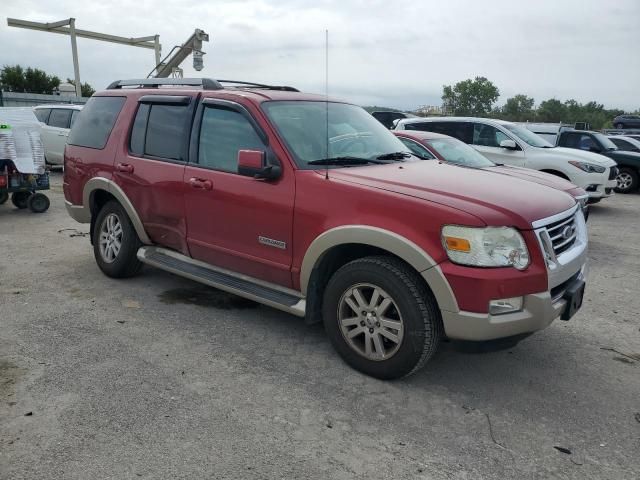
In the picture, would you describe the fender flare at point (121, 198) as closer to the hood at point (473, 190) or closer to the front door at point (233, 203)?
the front door at point (233, 203)

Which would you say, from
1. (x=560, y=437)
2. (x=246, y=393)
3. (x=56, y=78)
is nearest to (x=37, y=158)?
(x=246, y=393)

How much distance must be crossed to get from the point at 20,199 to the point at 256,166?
7446 millimetres

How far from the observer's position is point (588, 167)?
Answer: 10047 millimetres

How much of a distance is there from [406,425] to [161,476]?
4.34 feet

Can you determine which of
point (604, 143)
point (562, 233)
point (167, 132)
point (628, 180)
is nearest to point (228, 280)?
point (167, 132)

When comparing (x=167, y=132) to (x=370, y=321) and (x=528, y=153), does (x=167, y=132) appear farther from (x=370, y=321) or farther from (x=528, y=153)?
(x=528, y=153)

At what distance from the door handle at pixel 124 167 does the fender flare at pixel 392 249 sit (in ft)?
7.24

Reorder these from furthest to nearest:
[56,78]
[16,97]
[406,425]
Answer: [56,78], [16,97], [406,425]

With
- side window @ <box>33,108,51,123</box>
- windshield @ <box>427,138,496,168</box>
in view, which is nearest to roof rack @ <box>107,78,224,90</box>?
windshield @ <box>427,138,496,168</box>

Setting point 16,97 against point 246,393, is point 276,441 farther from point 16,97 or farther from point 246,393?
point 16,97

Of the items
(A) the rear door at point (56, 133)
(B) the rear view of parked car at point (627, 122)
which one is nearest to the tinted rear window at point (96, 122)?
(A) the rear door at point (56, 133)

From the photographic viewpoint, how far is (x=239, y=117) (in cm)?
407

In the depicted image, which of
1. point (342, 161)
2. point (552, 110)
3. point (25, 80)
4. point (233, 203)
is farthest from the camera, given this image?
point (552, 110)

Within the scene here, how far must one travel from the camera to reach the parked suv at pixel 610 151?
13.7 meters
